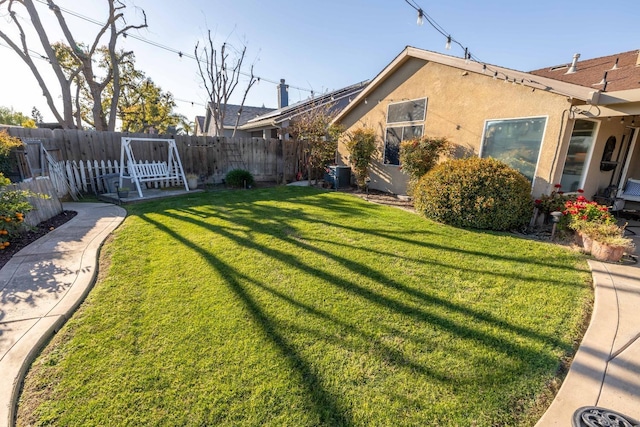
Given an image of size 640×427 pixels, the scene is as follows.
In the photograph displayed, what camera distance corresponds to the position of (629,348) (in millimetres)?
2289

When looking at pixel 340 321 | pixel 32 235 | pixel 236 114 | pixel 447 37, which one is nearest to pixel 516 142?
pixel 447 37

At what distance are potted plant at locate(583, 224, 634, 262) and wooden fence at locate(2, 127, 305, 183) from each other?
9595 mm

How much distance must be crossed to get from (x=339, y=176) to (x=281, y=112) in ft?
25.6

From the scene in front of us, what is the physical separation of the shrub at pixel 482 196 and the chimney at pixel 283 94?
17.7 m

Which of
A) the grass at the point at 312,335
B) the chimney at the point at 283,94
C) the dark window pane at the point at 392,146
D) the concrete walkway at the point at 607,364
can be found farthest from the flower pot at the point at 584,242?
the chimney at the point at 283,94

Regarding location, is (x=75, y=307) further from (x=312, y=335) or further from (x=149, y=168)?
(x=149, y=168)

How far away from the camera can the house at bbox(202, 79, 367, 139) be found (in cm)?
1343

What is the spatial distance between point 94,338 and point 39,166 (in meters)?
6.42

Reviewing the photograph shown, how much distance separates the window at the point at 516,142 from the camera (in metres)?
5.57

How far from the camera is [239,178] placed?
994 centimetres

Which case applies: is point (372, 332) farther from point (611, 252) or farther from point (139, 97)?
point (139, 97)

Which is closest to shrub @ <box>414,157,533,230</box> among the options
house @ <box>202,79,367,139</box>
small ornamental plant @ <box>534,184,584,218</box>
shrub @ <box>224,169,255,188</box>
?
small ornamental plant @ <box>534,184,584,218</box>

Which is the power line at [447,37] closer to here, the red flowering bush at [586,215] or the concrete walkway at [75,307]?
the red flowering bush at [586,215]

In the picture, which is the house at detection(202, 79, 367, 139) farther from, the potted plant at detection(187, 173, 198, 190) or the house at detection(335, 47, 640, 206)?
the house at detection(335, 47, 640, 206)
